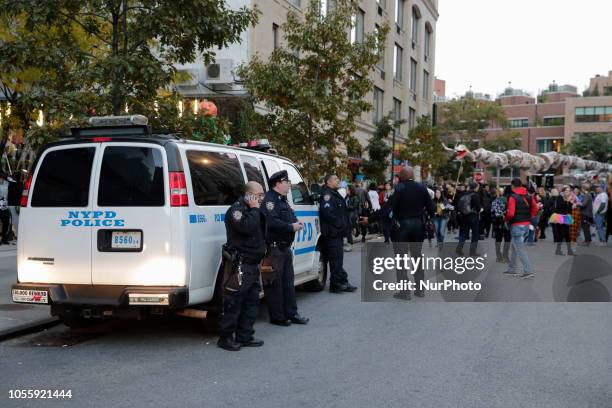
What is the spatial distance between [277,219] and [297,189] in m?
2.08

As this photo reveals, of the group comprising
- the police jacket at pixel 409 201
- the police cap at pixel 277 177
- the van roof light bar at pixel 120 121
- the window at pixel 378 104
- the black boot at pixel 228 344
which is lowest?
the black boot at pixel 228 344

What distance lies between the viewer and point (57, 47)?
9.93m

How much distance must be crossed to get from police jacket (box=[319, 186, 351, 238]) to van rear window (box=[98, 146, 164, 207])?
13.2ft

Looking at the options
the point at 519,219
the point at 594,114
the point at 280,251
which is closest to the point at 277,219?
the point at 280,251

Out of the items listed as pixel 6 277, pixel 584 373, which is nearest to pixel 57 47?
pixel 6 277

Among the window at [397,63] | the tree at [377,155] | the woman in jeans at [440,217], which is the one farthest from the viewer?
the window at [397,63]

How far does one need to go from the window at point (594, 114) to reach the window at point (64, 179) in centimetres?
8871

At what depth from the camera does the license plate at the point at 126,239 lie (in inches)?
261

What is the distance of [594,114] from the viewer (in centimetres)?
8700

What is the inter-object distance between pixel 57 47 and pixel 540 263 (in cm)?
1112

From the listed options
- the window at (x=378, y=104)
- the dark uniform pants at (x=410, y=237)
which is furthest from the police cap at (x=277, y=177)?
the window at (x=378, y=104)

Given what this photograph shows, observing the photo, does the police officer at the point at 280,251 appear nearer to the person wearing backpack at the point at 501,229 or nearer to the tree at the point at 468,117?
the person wearing backpack at the point at 501,229

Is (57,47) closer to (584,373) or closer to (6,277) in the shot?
(6,277)

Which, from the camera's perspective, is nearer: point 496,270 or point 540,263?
point 496,270
